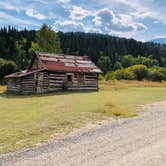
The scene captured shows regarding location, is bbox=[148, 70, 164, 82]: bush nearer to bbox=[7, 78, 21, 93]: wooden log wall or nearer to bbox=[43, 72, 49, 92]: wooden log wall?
bbox=[7, 78, 21, 93]: wooden log wall

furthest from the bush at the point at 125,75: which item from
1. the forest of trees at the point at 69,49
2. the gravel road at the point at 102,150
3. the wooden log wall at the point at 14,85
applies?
the gravel road at the point at 102,150

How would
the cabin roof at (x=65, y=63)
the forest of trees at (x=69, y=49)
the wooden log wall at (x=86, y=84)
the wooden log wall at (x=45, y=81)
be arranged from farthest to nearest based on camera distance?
the forest of trees at (x=69, y=49) < the wooden log wall at (x=86, y=84) < the cabin roof at (x=65, y=63) < the wooden log wall at (x=45, y=81)

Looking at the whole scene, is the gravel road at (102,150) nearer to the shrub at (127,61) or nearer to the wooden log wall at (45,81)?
the wooden log wall at (45,81)

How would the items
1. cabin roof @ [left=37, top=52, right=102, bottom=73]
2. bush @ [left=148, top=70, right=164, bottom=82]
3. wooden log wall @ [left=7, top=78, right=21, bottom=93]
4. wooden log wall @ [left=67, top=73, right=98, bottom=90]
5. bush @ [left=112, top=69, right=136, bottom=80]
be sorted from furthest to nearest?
bush @ [left=148, top=70, right=164, bottom=82] → bush @ [left=112, top=69, right=136, bottom=80] → wooden log wall @ [left=67, top=73, right=98, bottom=90] → wooden log wall @ [left=7, top=78, right=21, bottom=93] → cabin roof @ [left=37, top=52, right=102, bottom=73]

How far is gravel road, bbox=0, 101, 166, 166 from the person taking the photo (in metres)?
6.43

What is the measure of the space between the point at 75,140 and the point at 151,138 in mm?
2358

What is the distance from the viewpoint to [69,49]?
9538cm

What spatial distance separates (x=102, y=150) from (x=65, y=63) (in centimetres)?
2690

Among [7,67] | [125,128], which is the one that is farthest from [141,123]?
[7,67]

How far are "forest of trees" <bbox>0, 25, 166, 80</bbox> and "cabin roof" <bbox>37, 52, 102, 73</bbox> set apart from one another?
651 inches

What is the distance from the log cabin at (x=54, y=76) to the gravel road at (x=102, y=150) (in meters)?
21.1

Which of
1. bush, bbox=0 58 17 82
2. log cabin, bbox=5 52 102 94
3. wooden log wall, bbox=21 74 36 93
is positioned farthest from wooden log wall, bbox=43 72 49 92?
bush, bbox=0 58 17 82

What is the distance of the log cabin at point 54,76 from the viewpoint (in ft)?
102

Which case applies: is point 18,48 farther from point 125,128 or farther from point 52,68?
point 125,128
